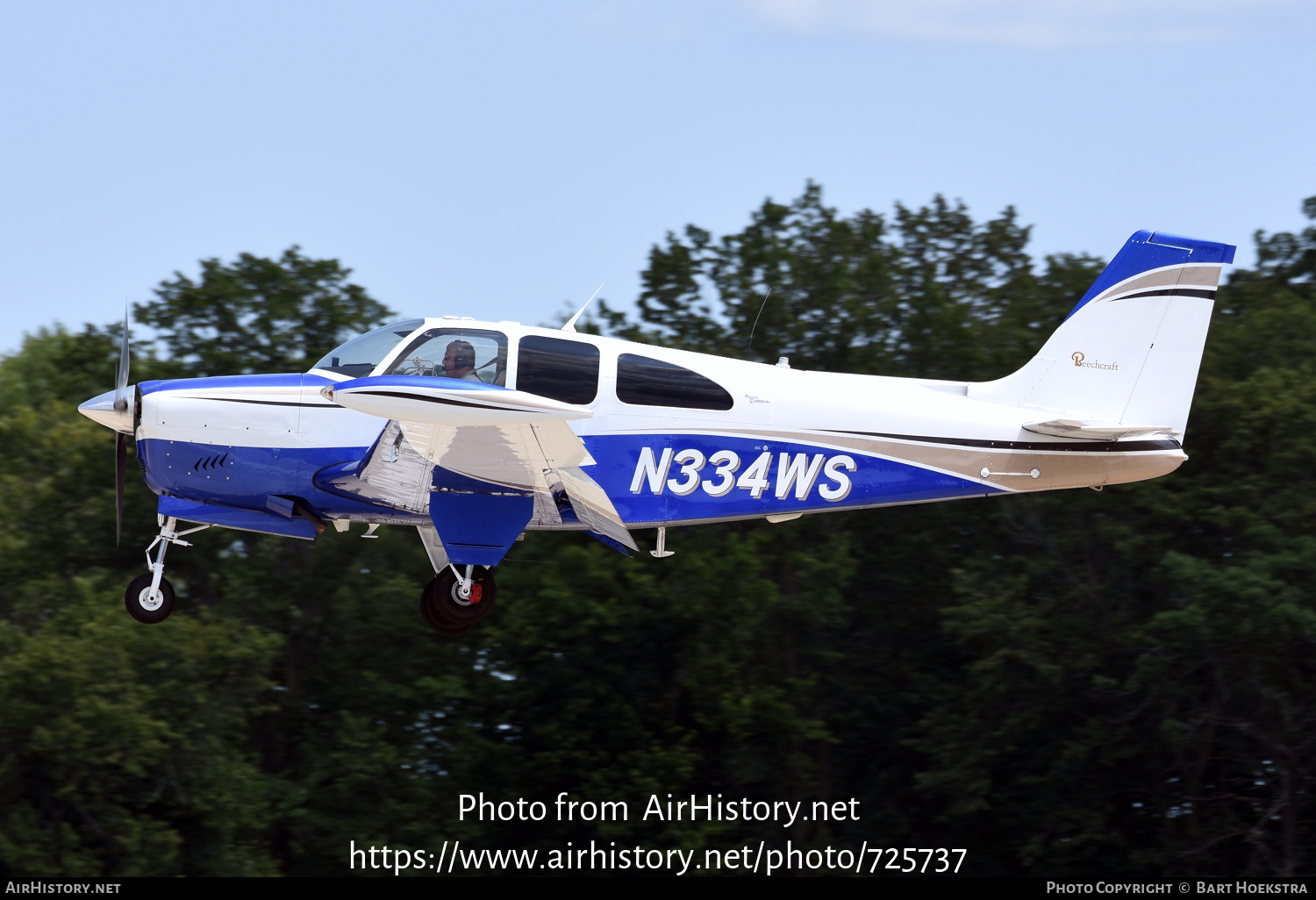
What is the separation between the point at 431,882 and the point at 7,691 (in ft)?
A: 15.8

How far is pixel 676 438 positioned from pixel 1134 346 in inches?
144

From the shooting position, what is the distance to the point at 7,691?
1506cm

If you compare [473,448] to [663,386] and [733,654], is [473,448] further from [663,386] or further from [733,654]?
[733,654]

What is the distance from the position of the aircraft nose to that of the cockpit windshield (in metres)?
1.36

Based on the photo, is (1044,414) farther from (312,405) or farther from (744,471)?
(312,405)

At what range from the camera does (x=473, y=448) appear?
31.9ft

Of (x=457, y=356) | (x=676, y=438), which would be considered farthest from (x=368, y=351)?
(x=676, y=438)

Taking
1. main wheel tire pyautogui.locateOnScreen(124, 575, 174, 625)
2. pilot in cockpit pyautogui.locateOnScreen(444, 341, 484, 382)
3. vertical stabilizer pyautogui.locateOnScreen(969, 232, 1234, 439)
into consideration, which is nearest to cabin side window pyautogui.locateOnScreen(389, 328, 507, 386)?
pilot in cockpit pyautogui.locateOnScreen(444, 341, 484, 382)

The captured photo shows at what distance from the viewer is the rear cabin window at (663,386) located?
→ 10328 millimetres

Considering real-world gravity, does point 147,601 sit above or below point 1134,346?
below

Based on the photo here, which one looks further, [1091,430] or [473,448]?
[1091,430]

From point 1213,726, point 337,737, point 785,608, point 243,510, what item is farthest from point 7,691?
point 1213,726

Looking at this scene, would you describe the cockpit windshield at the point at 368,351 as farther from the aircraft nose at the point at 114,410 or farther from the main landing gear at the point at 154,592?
the main landing gear at the point at 154,592

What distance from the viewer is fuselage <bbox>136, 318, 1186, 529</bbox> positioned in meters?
10.1
